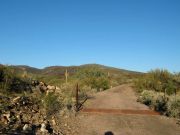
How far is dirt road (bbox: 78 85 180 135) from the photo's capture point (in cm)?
1343

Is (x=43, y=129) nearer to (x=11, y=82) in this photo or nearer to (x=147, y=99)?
(x=11, y=82)

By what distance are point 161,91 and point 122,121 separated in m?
11.8

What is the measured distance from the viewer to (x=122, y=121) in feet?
48.5

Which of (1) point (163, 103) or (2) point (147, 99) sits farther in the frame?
(2) point (147, 99)

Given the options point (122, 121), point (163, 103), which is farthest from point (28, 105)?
point (163, 103)

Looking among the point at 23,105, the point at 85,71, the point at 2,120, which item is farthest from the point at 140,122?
the point at 85,71

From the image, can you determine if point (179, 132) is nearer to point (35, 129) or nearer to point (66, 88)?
point (35, 129)

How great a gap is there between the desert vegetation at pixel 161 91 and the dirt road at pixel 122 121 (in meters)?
0.85

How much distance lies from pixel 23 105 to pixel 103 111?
13.7 ft

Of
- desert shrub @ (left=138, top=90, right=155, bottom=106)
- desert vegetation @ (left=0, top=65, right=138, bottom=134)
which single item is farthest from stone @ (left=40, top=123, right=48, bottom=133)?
desert shrub @ (left=138, top=90, right=155, bottom=106)

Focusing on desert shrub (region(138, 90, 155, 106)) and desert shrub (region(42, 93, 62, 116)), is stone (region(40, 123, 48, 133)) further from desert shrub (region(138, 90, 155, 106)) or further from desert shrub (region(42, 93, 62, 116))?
desert shrub (region(138, 90, 155, 106))

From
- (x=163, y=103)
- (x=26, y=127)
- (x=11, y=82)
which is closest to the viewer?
(x=26, y=127)

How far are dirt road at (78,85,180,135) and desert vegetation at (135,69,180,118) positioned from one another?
2.79 ft

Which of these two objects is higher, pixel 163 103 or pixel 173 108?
pixel 163 103
